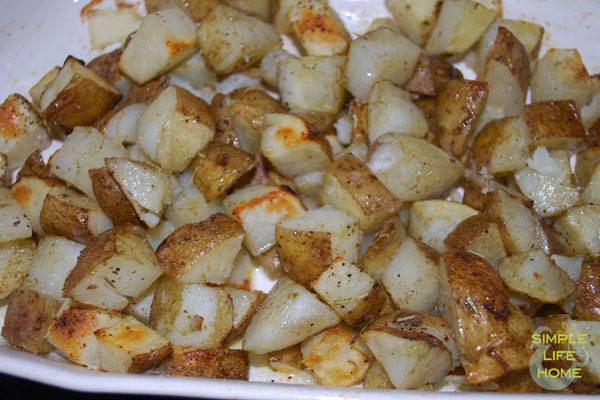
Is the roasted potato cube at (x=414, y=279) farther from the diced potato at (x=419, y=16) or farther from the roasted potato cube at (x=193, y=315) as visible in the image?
the diced potato at (x=419, y=16)

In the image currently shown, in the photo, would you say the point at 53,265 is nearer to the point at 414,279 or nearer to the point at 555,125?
the point at 414,279

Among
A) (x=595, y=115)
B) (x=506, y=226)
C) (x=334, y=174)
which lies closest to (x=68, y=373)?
(x=334, y=174)

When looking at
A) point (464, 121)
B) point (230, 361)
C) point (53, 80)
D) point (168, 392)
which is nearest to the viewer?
point (168, 392)

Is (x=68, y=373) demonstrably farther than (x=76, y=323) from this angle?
No

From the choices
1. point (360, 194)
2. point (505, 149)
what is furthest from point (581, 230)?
point (360, 194)

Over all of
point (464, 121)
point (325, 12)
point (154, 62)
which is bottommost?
point (464, 121)

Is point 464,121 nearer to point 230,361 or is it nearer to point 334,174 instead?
point 334,174

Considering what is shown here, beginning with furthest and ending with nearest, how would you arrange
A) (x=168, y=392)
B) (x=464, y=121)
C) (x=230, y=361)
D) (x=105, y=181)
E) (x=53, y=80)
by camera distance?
(x=53, y=80), (x=464, y=121), (x=105, y=181), (x=230, y=361), (x=168, y=392)
